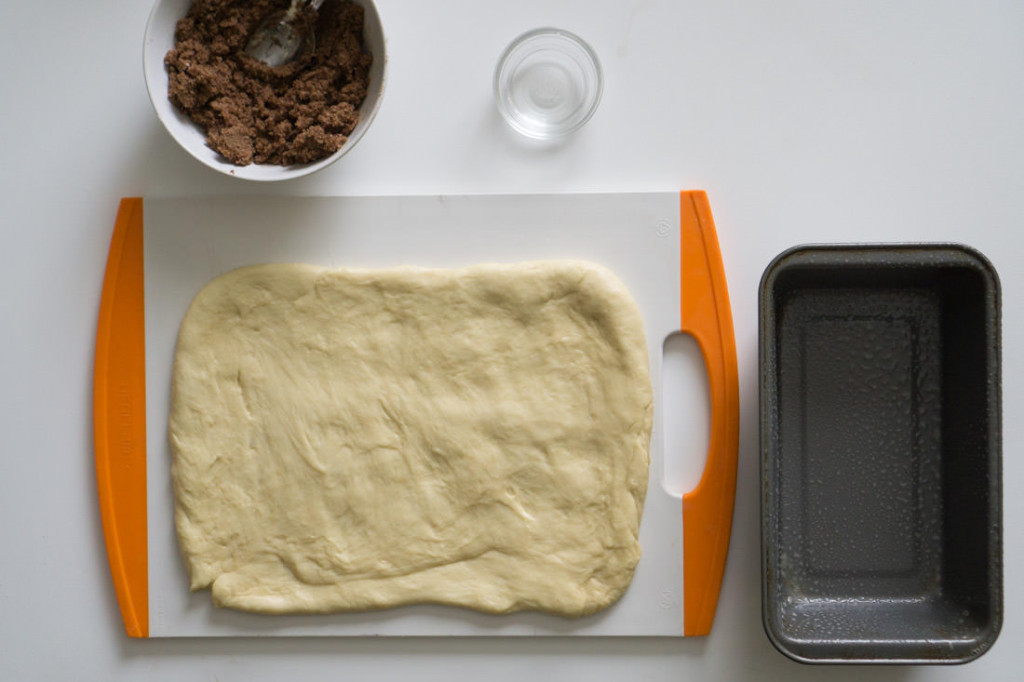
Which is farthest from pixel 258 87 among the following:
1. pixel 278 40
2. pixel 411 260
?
pixel 411 260

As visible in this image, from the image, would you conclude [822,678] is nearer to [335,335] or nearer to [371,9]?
[335,335]

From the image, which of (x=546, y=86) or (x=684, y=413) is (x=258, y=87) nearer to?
(x=546, y=86)

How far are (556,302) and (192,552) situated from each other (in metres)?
0.75

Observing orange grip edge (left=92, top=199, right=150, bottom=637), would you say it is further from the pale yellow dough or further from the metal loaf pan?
the metal loaf pan

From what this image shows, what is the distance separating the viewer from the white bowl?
1.02 meters

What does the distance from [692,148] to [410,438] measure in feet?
2.32

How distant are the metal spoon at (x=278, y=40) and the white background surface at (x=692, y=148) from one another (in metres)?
0.16

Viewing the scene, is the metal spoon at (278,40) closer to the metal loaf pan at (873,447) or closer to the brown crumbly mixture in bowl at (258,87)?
the brown crumbly mixture in bowl at (258,87)

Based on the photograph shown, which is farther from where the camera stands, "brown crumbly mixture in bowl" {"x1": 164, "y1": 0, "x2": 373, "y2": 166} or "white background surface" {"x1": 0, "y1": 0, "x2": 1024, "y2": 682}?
"white background surface" {"x1": 0, "y1": 0, "x2": 1024, "y2": 682}

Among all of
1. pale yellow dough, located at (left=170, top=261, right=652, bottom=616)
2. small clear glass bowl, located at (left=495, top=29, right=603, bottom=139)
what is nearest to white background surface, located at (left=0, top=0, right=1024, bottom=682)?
small clear glass bowl, located at (left=495, top=29, right=603, bottom=139)

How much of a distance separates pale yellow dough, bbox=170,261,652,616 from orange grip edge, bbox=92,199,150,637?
95mm

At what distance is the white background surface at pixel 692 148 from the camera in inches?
45.4

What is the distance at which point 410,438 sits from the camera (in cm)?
113

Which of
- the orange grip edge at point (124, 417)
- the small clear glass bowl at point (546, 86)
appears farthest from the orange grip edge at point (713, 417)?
the orange grip edge at point (124, 417)
